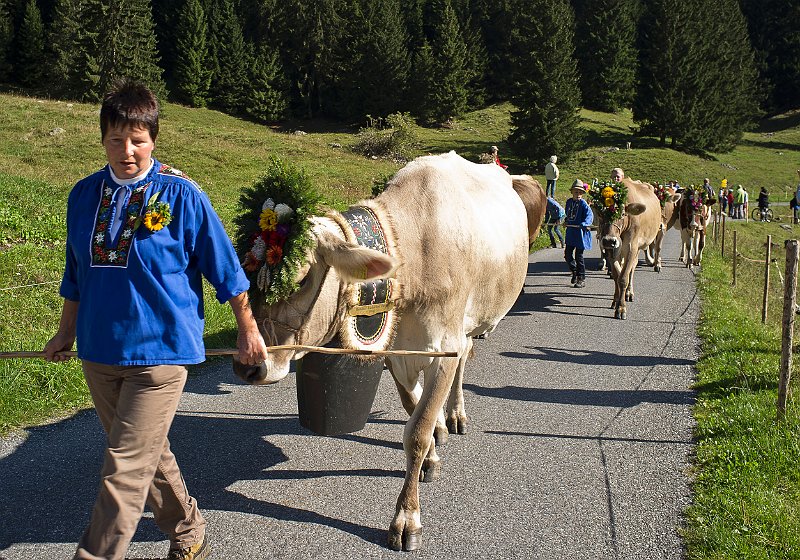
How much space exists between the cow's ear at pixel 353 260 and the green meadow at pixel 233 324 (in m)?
0.72

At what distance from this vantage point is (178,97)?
7350 cm

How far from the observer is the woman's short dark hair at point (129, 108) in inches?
120

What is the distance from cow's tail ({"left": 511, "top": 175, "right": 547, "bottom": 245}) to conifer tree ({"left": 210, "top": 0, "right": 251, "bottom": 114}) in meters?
68.5

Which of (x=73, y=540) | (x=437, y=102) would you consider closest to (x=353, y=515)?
(x=73, y=540)

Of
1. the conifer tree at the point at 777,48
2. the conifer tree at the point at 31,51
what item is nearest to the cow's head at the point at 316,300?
the conifer tree at the point at 31,51

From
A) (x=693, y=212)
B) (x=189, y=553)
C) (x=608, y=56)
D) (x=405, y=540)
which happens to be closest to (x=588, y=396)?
(x=405, y=540)

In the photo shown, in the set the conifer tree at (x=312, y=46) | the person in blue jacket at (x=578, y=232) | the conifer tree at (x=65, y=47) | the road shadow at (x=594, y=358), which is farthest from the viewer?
the conifer tree at (x=312, y=46)

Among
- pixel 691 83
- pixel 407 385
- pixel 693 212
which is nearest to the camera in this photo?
pixel 407 385

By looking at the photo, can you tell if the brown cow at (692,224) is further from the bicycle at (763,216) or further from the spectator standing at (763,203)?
the bicycle at (763,216)

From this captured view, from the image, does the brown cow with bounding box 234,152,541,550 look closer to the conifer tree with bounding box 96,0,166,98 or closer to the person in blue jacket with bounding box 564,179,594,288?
the person in blue jacket with bounding box 564,179,594,288

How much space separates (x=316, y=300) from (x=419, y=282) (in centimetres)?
75

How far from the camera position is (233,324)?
9.70m

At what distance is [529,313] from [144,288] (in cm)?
950

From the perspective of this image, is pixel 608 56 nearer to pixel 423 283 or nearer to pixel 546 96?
pixel 546 96
